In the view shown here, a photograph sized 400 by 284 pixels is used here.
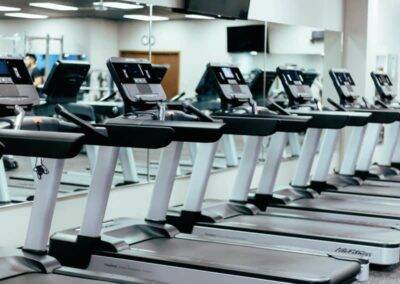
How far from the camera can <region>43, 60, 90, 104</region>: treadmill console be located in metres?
5.60

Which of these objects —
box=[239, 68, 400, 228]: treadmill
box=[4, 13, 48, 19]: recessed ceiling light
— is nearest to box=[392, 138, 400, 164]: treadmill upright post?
box=[239, 68, 400, 228]: treadmill

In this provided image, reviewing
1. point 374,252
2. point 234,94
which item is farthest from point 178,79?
point 374,252

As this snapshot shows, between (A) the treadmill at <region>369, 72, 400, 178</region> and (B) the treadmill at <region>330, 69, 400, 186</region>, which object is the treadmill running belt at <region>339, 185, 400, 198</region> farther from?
(A) the treadmill at <region>369, 72, 400, 178</region>

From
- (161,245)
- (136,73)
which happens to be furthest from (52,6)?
(161,245)

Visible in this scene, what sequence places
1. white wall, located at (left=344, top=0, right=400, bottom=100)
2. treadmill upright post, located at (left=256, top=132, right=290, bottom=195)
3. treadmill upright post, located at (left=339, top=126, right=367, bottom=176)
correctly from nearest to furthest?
treadmill upright post, located at (left=256, top=132, right=290, bottom=195), treadmill upright post, located at (left=339, top=126, right=367, bottom=176), white wall, located at (left=344, top=0, right=400, bottom=100)

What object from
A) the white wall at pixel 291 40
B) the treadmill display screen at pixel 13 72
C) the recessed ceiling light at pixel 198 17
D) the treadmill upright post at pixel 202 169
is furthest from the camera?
the white wall at pixel 291 40

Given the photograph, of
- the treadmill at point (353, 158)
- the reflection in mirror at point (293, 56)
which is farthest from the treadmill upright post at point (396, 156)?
the reflection in mirror at point (293, 56)

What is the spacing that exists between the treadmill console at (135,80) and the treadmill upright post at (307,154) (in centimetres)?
220

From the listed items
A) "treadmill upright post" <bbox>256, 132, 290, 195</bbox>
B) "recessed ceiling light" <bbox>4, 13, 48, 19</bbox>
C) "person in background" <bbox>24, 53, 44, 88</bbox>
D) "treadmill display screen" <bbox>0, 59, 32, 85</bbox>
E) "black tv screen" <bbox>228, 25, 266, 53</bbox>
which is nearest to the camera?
"treadmill display screen" <bbox>0, 59, 32, 85</bbox>

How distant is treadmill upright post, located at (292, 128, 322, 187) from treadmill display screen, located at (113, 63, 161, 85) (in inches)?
86.2

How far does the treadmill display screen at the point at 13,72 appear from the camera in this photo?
14.6 feet

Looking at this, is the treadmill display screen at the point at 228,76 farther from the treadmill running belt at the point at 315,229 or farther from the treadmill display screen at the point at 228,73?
the treadmill running belt at the point at 315,229

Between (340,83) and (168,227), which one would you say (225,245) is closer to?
(168,227)

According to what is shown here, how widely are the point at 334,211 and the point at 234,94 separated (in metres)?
1.29
